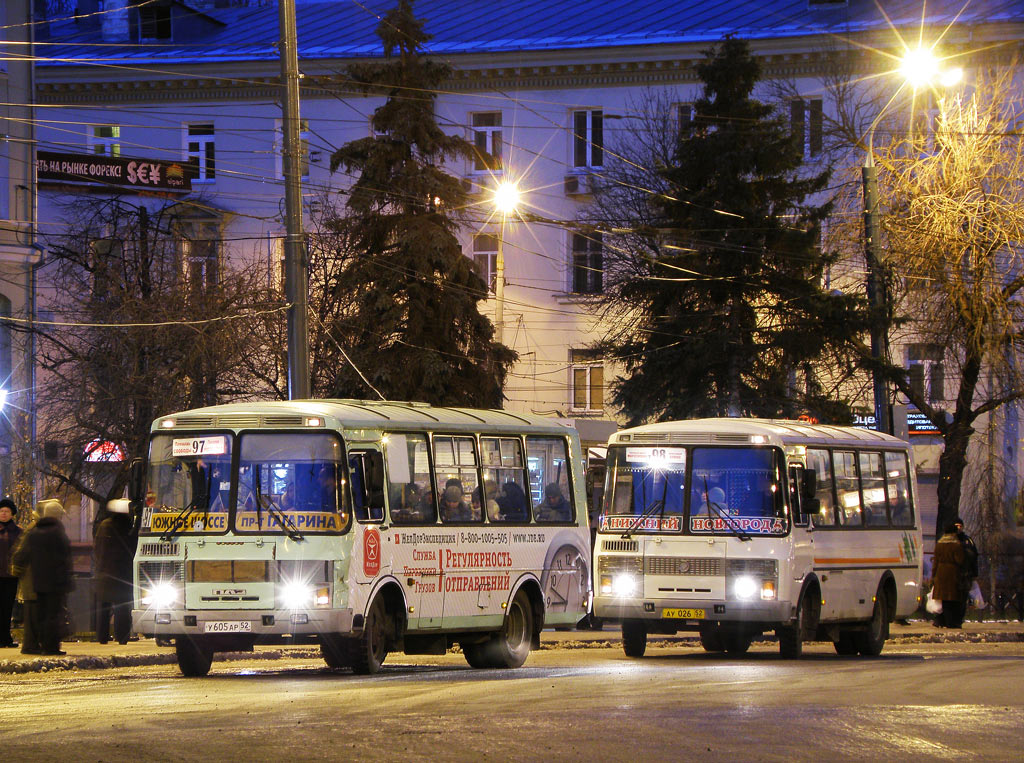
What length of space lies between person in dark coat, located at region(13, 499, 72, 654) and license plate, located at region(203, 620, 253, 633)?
332cm

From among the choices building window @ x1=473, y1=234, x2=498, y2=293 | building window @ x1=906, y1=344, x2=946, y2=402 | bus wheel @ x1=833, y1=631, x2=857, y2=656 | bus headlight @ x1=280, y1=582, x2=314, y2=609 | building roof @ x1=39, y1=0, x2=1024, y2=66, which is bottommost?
bus wheel @ x1=833, y1=631, x2=857, y2=656

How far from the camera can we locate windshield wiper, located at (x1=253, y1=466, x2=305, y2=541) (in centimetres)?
1592

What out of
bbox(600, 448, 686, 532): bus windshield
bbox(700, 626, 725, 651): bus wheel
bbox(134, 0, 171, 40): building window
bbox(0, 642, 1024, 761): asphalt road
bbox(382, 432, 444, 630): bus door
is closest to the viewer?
bbox(0, 642, 1024, 761): asphalt road

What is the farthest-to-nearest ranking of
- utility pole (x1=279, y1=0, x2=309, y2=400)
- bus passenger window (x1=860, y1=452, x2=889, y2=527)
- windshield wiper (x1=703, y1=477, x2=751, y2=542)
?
bus passenger window (x1=860, y1=452, x2=889, y2=527) < utility pole (x1=279, y1=0, x2=309, y2=400) < windshield wiper (x1=703, y1=477, x2=751, y2=542)

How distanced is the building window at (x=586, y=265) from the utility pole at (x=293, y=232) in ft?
77.5

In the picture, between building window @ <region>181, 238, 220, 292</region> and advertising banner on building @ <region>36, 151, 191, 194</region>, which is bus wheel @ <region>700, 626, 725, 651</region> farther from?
building window @ <region>181, 238, 220, 292</region>

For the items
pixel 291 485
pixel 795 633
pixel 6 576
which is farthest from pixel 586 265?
pixel 291 485

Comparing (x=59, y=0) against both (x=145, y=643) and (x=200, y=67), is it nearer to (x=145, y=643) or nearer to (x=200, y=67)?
(x=200, y=67)

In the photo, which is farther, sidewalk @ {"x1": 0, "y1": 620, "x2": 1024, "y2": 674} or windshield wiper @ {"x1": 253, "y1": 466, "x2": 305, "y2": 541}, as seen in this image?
sidewalk @ {"x1": 0, "y1": 620, "x2": 1024, "y2": 674}

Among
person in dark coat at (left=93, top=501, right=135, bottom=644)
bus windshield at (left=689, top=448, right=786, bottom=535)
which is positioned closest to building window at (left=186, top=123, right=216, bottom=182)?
person in dark coat at (left=93, top=501, right=135, bottom=644)

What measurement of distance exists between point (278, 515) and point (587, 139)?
31907mm

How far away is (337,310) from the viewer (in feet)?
114

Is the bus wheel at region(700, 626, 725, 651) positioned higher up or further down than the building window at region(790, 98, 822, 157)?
further down

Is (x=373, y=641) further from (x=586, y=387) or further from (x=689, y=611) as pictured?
(x=586, y=387)
